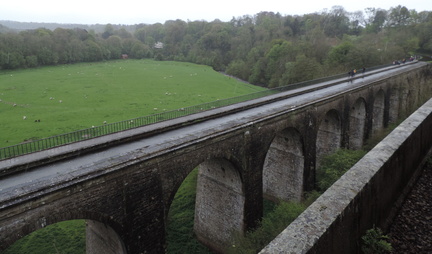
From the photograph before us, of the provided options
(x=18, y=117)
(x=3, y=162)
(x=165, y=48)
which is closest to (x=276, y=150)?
(x=3, y=162)

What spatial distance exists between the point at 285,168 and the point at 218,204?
187 inches

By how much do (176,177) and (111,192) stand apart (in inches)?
80.2

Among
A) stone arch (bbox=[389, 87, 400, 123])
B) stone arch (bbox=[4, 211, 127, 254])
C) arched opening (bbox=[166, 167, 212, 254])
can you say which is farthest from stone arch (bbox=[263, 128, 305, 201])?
stone arch (bbox=[389, 87, 400, 123])

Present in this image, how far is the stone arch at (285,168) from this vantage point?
1487 centimetres

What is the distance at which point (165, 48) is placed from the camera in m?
90.5

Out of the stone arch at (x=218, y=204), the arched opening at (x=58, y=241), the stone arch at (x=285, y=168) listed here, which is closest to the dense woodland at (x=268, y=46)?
the stone arch at (x=285, y=168)

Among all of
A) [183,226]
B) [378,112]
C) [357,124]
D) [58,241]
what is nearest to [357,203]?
[183,226]

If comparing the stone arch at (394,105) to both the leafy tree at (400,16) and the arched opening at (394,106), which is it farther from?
the leafy tree at (400,16)

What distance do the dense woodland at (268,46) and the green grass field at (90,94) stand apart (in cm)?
403

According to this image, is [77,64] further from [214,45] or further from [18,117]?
[18,117]

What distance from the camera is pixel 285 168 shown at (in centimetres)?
1553

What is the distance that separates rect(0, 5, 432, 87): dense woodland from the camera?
3856cm

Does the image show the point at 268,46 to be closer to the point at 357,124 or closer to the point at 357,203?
the point at 357,124

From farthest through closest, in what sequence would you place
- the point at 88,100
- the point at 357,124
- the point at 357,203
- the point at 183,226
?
1. the point at 88,100
2. the point at 357,124
3. the point at 183,226
4. the point at 357,203
